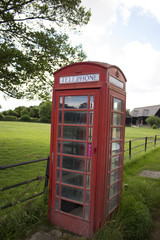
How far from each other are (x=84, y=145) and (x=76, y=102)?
75cm

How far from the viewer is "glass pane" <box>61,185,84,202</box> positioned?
354 centimetres

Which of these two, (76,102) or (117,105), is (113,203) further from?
(76,102)

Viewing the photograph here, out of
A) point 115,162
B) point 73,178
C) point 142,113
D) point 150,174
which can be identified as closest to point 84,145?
point 73,178

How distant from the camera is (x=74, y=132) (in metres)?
3.64

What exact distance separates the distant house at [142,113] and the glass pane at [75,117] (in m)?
62.5

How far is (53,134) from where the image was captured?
3807mm

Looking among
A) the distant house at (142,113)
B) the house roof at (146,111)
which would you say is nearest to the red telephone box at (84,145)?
the distant house at (142,113)

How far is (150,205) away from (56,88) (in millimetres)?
3313

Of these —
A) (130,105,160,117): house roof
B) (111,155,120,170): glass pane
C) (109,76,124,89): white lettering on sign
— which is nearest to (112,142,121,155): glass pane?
(111,155,120,170): glass pane

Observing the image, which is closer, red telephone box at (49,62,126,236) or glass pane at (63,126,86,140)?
red telephone box at (49,62,126,236)

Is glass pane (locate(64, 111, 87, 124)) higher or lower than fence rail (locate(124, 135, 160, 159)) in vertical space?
higher

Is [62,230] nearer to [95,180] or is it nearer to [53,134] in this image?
[95,180]

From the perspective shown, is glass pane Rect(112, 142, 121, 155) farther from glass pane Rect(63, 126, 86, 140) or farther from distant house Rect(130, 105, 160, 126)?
distant house Rect(130, 105, 160, 126)

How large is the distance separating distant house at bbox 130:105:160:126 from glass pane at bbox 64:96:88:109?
62513mm
